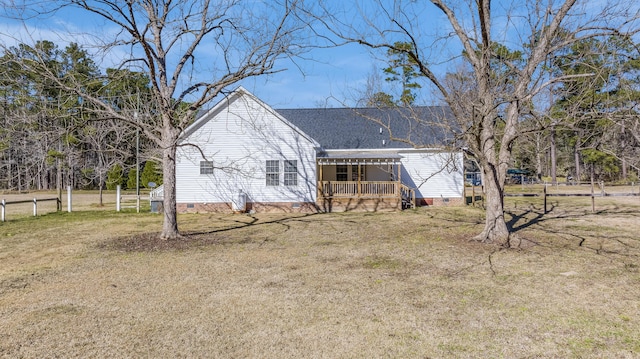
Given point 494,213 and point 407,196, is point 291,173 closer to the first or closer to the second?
point 407,196

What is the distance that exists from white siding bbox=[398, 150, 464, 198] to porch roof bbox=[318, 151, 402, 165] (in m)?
0.94

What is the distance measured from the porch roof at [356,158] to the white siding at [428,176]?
Answer: 0.94 m

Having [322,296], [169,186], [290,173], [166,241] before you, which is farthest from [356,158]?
[322,296]

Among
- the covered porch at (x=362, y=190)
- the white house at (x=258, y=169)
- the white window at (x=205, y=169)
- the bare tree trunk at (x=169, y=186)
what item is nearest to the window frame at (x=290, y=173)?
the white house at (x=258, y=169)

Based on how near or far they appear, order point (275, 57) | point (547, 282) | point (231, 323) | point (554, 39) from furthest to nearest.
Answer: point (275, 57) → point (554, 39) → point (547, 282) → point (231, 323)

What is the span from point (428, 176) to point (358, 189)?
4.18 meters

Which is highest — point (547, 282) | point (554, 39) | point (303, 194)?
point (554, 39)

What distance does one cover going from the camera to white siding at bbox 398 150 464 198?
21453 millimetres

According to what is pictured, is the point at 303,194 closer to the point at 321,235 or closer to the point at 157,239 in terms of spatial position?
the point at 321,235

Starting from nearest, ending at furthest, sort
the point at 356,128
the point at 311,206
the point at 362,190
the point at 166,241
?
the point at 166,241, the point at 311,206, the point at 362,190, the point at 356,128

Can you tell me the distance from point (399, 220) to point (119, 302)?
448 inches

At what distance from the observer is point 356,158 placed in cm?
2045

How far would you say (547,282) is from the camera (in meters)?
6.87

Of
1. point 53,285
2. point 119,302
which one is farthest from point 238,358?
point 53,285
